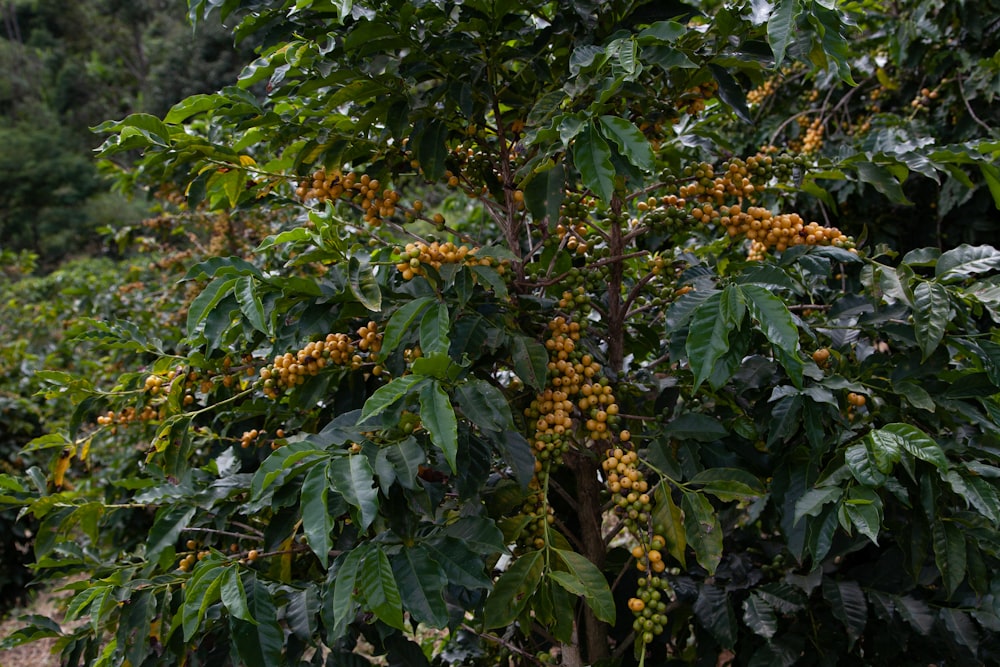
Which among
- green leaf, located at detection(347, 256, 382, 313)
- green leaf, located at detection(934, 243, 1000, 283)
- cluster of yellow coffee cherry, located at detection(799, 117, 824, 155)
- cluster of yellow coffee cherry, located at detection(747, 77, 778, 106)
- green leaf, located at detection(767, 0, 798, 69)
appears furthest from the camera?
cluster of yellow coffee cherry, located at detection(747, 77, 778, 106)

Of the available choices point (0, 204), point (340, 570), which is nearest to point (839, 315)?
point (340, 570)

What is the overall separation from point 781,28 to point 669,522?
695 mm

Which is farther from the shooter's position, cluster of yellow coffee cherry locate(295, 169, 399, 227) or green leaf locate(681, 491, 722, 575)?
cluster of yellow coffee cherry locate(295, 169, 399, 227)

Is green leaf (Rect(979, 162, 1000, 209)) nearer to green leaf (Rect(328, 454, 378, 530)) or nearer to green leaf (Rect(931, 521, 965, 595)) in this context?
green leaf (Rect(931, 521, 965, 595))

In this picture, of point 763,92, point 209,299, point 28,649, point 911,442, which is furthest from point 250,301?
point 28,649

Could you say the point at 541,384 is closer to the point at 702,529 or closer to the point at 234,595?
the point at 702,529

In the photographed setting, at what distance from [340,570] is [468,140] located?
0.84 m

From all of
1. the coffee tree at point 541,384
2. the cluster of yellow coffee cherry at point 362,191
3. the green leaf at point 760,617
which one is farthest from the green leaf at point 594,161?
the green leaf at point 760,617

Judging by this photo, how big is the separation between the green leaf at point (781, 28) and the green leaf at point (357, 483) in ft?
2.33

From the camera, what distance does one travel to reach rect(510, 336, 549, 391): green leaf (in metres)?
1.07

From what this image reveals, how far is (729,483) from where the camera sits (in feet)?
3.48

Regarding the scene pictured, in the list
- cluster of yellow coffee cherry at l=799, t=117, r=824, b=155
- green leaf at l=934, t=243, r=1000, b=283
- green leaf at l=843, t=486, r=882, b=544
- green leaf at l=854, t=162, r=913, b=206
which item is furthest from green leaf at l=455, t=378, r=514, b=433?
cluster of yellow coffee cherry at l=799, t=117, r=824, b=155

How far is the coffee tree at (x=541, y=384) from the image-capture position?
0.97m

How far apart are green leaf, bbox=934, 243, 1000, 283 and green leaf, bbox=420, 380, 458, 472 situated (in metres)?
0.81
